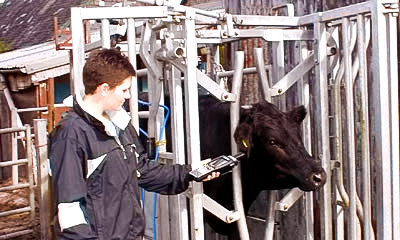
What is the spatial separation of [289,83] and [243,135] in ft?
1.56

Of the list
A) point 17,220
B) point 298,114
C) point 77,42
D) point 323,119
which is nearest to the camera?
point 77,42

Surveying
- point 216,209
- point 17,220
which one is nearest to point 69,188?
point 216,209

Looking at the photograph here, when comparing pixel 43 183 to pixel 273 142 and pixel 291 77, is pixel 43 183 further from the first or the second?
pixel 291 77

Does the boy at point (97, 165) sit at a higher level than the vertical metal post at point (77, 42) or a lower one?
lower

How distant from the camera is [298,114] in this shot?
4.07 meters


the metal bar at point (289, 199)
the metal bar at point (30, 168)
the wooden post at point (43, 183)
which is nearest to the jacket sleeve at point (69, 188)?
→ the metal bar at point (289, 199)

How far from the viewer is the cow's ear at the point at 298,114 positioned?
404 cm

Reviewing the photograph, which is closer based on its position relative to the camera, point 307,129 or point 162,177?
point 162,177

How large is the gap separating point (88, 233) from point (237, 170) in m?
1.35

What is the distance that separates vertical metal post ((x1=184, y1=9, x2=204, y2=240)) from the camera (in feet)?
11.3

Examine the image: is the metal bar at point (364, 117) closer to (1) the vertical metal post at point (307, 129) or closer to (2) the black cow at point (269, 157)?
(2) the black cow at point (269, 157)

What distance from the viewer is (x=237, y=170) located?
3.88 meters

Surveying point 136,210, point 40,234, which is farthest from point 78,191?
point 40,234

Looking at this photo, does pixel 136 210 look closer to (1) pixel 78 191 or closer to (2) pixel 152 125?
(1) pixel 78 191
